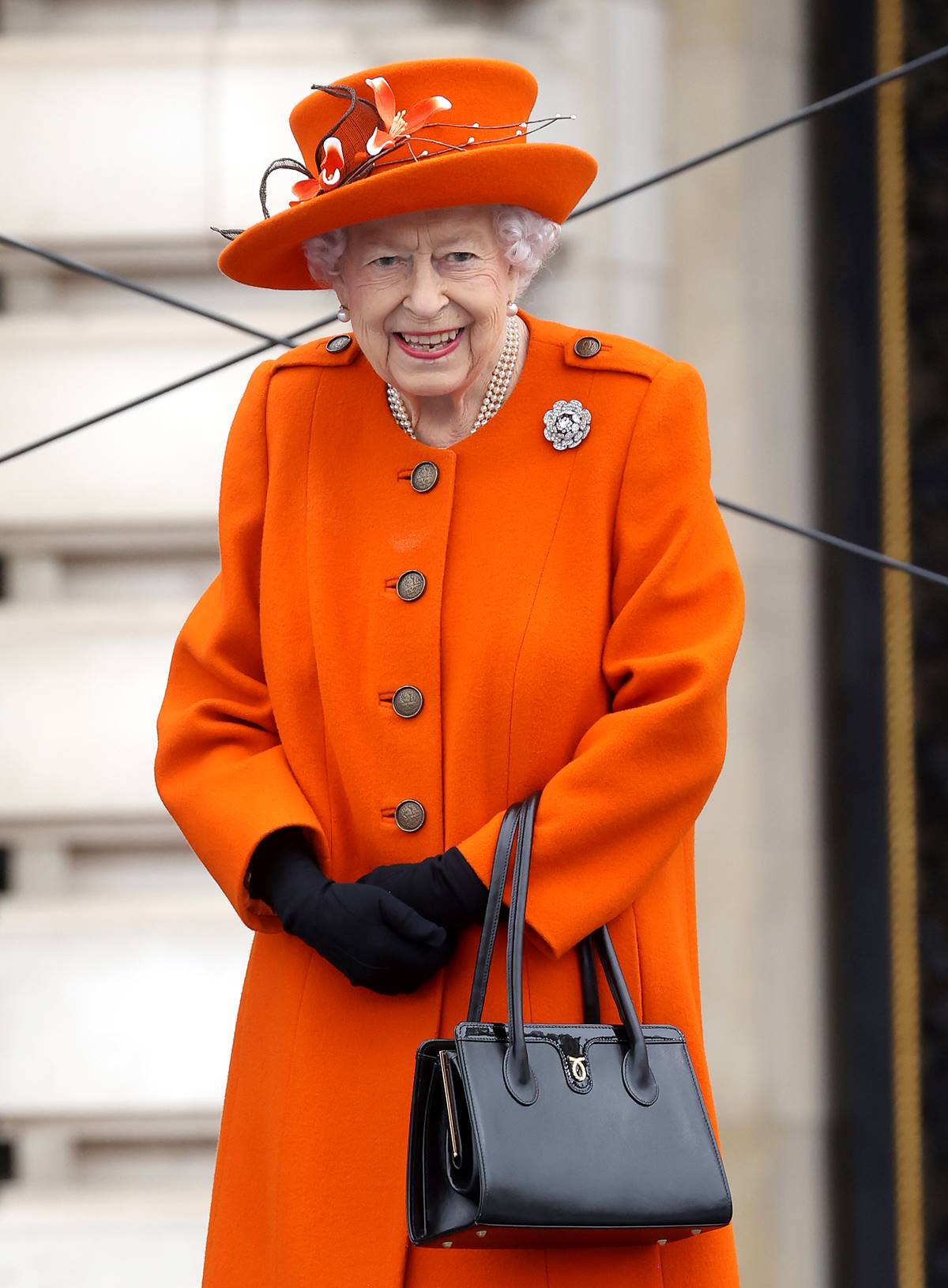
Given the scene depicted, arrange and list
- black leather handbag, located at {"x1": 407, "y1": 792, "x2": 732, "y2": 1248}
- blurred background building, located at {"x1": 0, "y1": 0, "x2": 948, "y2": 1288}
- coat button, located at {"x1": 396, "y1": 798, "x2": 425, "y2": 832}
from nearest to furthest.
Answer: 1. black leather handbag, located at {"x1": 407, "y1": 792, "x2": 732, "y2": 1248}
2. coat button, located at {"x1": 396, "y1": 798, "x2": 425, "y2": 832}
3. blurred background building, located at {"x1": 0, "y1": 0, "x2": 948, "y2": 1288}

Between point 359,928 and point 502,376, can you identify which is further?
point 502,376

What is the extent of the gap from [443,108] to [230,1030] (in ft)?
6.82

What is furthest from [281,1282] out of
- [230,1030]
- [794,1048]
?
[794,1048]

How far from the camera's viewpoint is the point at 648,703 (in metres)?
1.71

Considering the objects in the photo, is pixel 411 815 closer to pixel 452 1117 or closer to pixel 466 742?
pixel 466 742

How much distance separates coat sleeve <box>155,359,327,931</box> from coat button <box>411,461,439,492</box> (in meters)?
0.19

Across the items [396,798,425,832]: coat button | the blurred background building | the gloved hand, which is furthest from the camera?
the blurred background building

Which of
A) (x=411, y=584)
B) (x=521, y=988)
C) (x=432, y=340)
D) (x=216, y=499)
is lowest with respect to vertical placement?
(x=521, y=988)

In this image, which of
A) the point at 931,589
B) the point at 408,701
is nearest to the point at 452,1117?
the point at 408,701

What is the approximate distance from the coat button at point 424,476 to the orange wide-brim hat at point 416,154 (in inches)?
10.4

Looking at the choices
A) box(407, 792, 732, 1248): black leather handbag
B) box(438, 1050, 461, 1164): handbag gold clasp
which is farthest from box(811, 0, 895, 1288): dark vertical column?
box(438, 1050, 461, 1164): handbag gold clasp

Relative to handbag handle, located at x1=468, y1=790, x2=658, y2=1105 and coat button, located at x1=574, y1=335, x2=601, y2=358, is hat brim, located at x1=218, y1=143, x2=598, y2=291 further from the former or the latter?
handbag handle, located at x1=468, y1=790, x2=658, y2=1105

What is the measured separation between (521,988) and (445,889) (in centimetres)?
12

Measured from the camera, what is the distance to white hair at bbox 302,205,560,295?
5.62 feet
